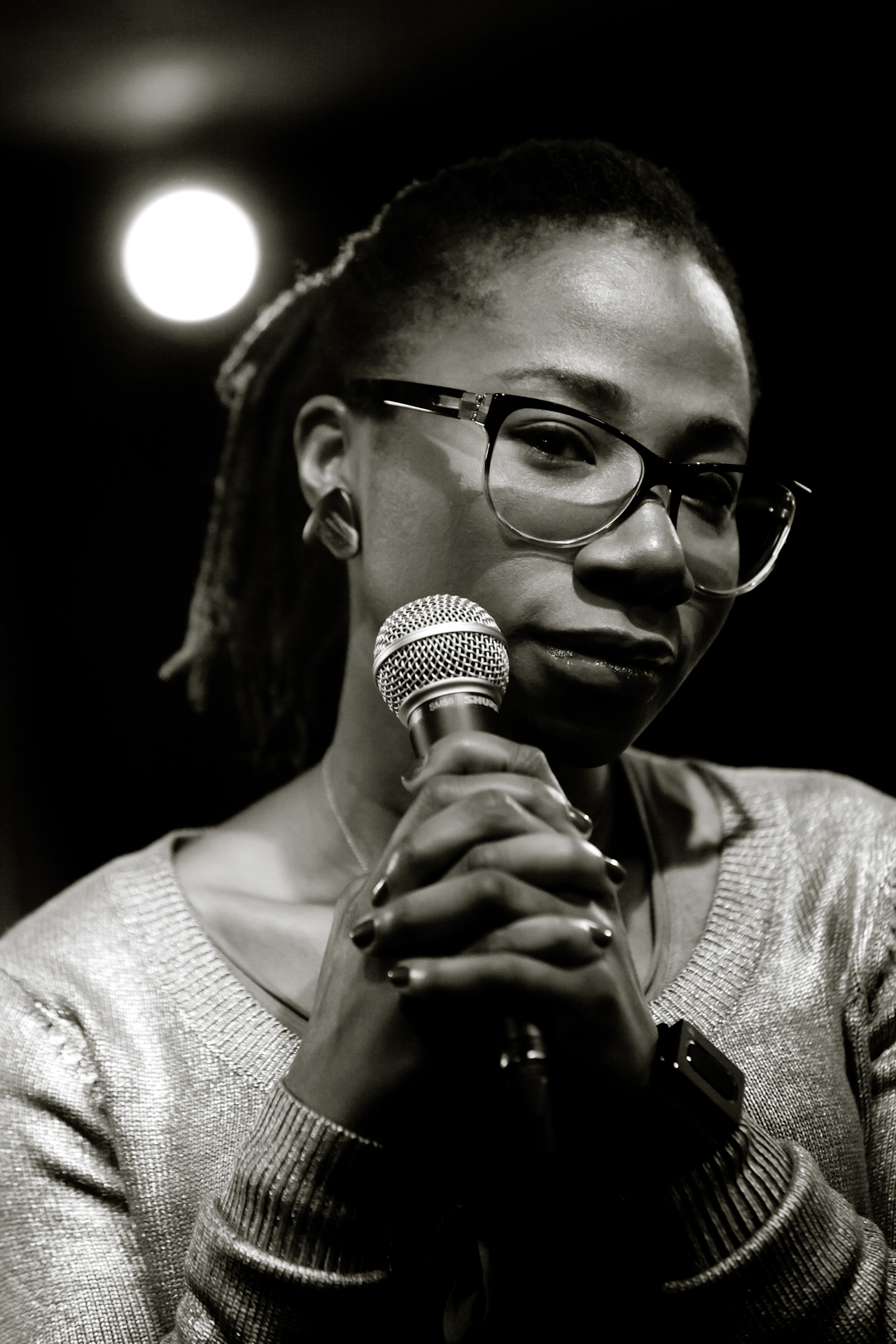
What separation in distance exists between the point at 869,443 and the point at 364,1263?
185 centimetres

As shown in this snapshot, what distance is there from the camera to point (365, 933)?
101 centimetres

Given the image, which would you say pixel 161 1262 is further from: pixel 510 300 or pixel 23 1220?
pixel 510 300

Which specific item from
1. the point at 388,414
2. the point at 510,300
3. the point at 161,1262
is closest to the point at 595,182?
the point at 510,300

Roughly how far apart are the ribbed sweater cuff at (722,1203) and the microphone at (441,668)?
0.47 m

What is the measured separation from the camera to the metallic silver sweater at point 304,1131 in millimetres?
1102

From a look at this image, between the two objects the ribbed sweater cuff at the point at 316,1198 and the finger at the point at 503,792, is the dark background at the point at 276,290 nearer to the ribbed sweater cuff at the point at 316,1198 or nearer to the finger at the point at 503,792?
the ribbed sweater cuff at the point at 316,1198

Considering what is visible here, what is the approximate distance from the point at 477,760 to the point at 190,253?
1.75 meters

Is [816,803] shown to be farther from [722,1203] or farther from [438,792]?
[438,792]

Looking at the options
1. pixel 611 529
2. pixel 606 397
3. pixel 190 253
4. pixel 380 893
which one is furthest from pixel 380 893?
pixel 190 253

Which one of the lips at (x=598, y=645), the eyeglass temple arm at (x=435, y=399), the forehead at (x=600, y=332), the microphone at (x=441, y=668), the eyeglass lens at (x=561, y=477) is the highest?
the forehead at (x=600, y=332)

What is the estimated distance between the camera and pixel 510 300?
4.80 feet

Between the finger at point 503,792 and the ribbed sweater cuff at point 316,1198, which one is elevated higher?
the finger at point 503,792

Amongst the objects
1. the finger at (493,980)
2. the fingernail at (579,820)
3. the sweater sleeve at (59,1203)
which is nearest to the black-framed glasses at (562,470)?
the fingernail at (579,820)

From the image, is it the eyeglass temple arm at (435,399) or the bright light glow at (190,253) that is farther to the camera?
the bright light glow at (190,253)
